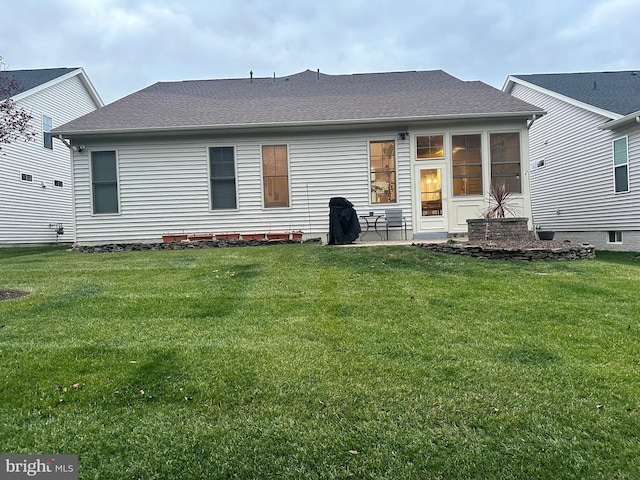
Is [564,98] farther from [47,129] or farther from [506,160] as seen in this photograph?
Result: [47,129]

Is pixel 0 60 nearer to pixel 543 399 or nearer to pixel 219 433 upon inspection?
pixel 219 433

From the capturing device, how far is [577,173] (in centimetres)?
1275

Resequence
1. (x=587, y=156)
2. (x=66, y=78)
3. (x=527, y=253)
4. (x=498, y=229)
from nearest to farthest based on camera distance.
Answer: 1. (x=527, y=253)
2. (x=498, y=229)
3. (x=587, y=156)
4. (x=66, y=78)

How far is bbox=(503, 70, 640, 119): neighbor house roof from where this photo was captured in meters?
11.2

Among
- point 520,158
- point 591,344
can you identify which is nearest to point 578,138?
point 520,158

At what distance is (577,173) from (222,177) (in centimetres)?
1067

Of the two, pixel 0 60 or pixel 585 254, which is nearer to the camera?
pixel 0 60

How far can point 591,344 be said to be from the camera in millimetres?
3186

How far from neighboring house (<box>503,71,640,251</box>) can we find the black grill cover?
23.4ft

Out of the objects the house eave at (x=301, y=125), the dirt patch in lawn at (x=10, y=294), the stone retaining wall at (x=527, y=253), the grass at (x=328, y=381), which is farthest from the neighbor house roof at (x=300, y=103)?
the grass at (x=328, y=381)

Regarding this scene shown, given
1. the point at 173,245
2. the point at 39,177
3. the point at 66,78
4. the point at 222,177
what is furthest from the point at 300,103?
the point at 66,78

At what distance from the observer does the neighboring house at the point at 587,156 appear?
35.1 ft

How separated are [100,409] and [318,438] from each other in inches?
48.5

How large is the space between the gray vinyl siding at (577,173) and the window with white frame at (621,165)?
0.14 meters
